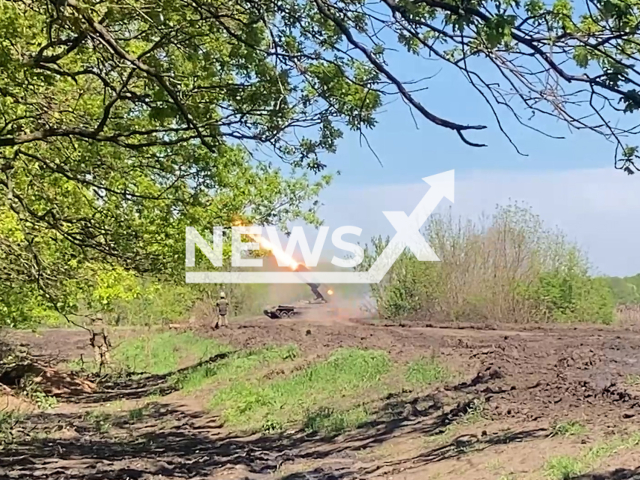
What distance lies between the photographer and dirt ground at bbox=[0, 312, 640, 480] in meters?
8.81

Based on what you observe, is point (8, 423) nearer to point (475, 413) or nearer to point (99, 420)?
point (99, 420)

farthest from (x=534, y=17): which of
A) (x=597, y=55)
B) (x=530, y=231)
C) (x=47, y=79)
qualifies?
(x=530, y=231)

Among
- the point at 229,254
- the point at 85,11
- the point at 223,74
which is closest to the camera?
the point at 85,11

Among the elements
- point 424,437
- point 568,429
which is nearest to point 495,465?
point 568,429

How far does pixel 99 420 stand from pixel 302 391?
152 inches

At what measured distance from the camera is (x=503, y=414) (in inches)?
423

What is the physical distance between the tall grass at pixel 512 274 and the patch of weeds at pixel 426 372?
14373 mm

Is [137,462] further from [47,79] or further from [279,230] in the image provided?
[279,230]

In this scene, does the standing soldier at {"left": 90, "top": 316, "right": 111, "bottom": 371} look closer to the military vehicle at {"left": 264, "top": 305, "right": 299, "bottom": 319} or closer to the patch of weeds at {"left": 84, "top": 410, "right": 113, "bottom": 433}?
the patch of weeds at {"left": 84, "top": 410, "right": 113, "bottom": 433}

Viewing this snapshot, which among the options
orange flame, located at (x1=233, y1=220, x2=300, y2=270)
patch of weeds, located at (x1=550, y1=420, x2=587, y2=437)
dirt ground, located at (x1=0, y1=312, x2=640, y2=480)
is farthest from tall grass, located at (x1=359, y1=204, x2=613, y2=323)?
patch of weeds, located at (x1=550, y1=420, x2=587, y2=437)

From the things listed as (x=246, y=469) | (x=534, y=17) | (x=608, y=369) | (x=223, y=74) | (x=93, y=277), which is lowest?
(x=246, y=469)

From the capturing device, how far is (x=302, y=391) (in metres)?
16.0

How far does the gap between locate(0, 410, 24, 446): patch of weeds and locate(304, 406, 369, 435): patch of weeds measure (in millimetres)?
4440

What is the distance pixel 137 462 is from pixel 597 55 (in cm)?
847
